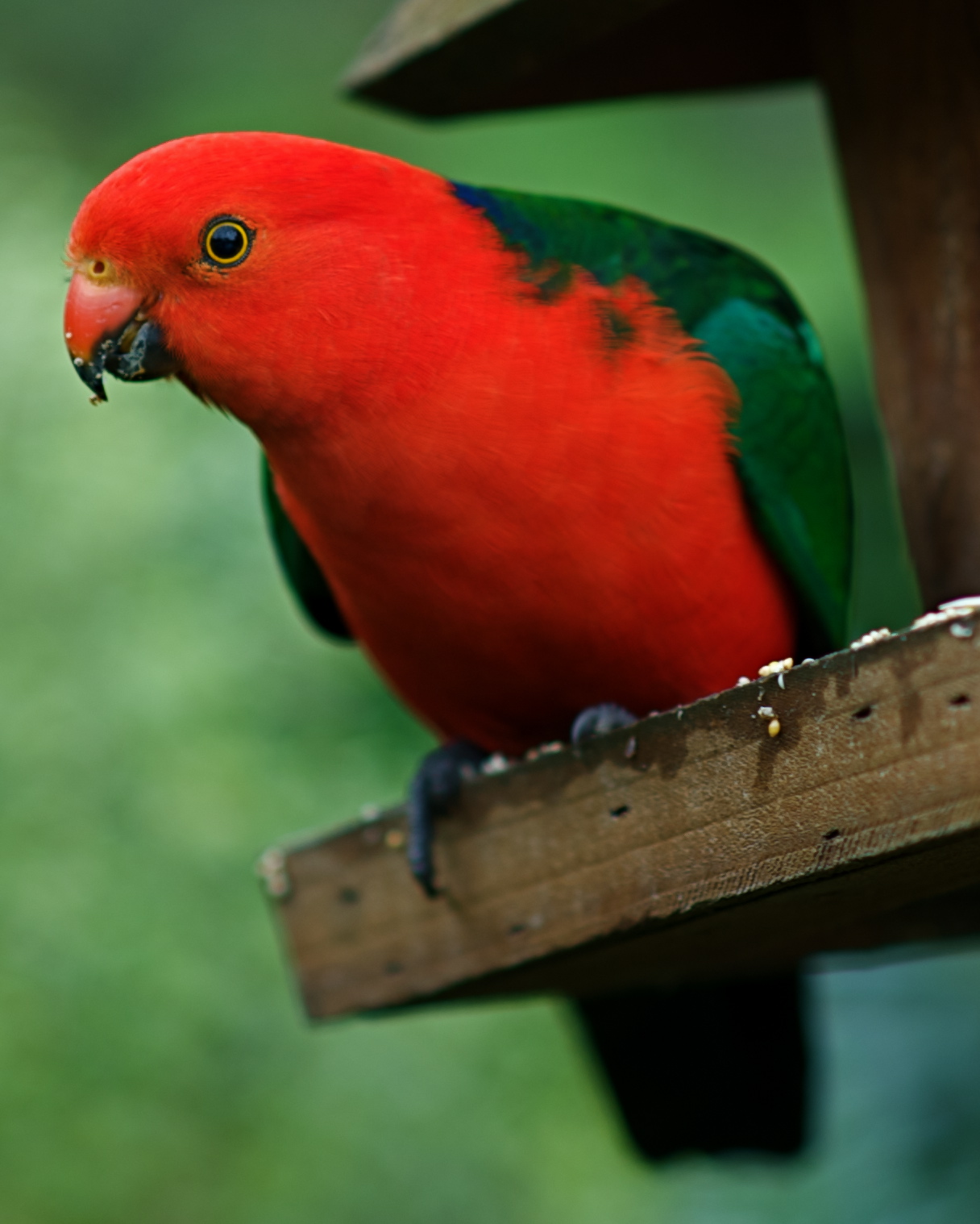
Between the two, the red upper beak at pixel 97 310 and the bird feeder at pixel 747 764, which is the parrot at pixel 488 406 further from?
the bird feeder at pixel 747 764

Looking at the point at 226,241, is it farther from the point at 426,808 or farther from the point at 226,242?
the point at 426,808

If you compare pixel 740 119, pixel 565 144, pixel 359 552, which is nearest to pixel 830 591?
pixel 359 552

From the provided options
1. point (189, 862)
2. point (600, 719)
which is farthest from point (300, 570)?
point (189, 862)

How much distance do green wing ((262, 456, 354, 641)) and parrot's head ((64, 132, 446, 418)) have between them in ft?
1.19

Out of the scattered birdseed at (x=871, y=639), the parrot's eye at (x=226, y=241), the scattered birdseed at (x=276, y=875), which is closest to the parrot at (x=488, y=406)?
the parrot's eye at (x=226, y=241)

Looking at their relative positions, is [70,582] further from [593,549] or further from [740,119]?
[740,119]

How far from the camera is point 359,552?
135 centimetres

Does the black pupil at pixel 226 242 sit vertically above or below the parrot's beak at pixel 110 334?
above

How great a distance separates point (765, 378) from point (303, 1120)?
7.17 ft

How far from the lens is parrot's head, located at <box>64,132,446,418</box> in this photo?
1187 mm

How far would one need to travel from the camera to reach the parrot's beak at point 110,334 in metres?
1.22

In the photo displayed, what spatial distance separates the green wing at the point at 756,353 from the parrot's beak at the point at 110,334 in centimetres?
36

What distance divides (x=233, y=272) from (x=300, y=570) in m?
0.58

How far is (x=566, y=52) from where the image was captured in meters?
1.50
